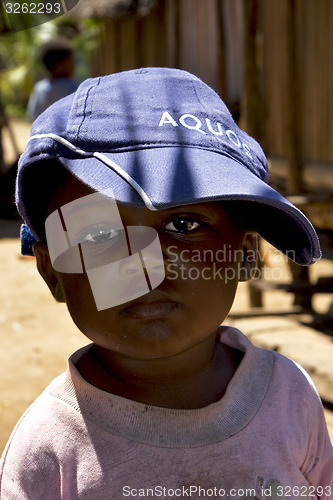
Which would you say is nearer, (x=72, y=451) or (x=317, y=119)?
(x=72, y=451)

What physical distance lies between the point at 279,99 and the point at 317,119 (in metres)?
0.49

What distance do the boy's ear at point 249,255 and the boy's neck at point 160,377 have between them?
19cm

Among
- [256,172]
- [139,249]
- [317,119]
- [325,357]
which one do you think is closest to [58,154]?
[139,249]

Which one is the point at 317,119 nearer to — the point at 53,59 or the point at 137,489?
the point at 53,59

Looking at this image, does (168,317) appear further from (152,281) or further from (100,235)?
(100,235)

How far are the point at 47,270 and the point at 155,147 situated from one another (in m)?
0.43

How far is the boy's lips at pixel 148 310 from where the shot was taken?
4.17ft

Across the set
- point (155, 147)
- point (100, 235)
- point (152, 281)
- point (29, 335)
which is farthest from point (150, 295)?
point (29, 335)

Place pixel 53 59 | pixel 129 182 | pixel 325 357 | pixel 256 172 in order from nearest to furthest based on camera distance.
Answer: pixel 129 182 → pixel 256 172 → pixel 325 357 → pixel 53 59

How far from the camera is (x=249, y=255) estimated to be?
1604mm

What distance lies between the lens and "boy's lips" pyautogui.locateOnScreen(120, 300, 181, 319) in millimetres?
1270

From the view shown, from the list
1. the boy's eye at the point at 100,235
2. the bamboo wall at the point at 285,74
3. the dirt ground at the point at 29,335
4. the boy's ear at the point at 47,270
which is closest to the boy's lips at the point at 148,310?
the boy's eye at the point at 100,235

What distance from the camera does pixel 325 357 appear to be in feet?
11.1

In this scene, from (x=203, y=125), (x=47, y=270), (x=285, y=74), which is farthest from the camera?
(x=285, y=74)
